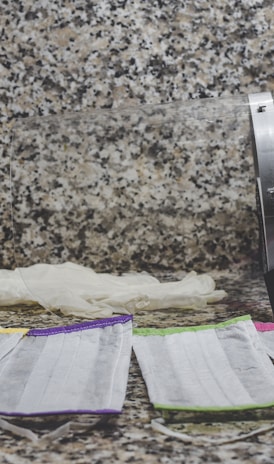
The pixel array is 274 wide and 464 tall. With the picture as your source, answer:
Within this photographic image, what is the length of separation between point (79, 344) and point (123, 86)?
74cm

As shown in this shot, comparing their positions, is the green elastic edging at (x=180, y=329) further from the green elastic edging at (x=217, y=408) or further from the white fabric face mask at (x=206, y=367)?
the green elastic edging at (x=217, y=408)

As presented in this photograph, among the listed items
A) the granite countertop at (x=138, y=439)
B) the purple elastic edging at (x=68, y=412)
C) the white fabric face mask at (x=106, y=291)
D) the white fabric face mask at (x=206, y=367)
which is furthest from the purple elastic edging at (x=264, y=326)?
the purple elastic edging at (x=68, y=412)

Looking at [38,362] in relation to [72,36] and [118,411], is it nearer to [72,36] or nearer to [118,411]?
[118,411]

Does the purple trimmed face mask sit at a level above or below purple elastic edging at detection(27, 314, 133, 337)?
below

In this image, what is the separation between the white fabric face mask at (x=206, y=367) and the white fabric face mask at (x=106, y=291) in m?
0.16

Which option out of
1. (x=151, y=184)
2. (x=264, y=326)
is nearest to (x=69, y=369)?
(x=264, y=326)

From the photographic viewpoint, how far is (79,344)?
1023 millimetres

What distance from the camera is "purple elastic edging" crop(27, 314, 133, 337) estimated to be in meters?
1.08

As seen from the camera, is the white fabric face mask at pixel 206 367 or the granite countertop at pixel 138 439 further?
the white fabric face mask at pixel 206 367

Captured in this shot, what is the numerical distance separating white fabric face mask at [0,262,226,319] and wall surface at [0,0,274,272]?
0.12ft

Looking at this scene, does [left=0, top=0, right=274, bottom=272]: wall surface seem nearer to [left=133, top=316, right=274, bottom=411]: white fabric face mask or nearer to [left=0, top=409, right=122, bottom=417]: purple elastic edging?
[left=133, top=316, right=274, bottom=411]: white fabric face mask

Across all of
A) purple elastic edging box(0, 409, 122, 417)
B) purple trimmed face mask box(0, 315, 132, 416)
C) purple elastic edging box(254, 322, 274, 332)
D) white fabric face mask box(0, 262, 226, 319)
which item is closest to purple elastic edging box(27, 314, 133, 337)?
purple trimmed face mask box(0, 315, 132, 416)

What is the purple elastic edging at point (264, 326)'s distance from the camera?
42.2 inches

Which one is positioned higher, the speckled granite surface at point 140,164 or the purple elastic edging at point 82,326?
the speckled granite surface at point 140,164
